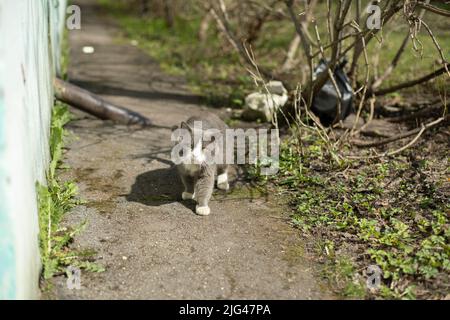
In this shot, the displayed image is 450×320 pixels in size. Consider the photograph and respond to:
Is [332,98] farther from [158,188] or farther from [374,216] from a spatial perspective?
[158,188]

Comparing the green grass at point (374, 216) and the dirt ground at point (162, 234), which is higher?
the green grass at point (374, 216)

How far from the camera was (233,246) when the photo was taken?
3807 mm

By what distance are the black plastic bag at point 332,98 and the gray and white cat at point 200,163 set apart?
2196 millimetres

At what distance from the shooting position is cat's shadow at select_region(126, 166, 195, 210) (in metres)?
4.51

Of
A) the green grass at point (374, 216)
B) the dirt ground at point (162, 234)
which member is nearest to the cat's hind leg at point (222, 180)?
the dirt ground at point (162, 234)

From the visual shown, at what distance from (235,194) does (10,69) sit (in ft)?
8.91

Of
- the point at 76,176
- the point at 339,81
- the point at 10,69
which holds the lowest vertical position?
the point at 76,176

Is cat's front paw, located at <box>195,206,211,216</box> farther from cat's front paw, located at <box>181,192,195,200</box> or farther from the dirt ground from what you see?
cat's front paw, located at <box>181,192,195,200</box>

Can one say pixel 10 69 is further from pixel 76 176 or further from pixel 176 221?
pixel 76 176

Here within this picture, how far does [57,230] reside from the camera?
370 centimetres

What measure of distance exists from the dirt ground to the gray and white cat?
0.48 ft

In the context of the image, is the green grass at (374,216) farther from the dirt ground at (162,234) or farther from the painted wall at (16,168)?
the painted wall at (16,168)

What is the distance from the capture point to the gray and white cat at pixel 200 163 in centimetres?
410
